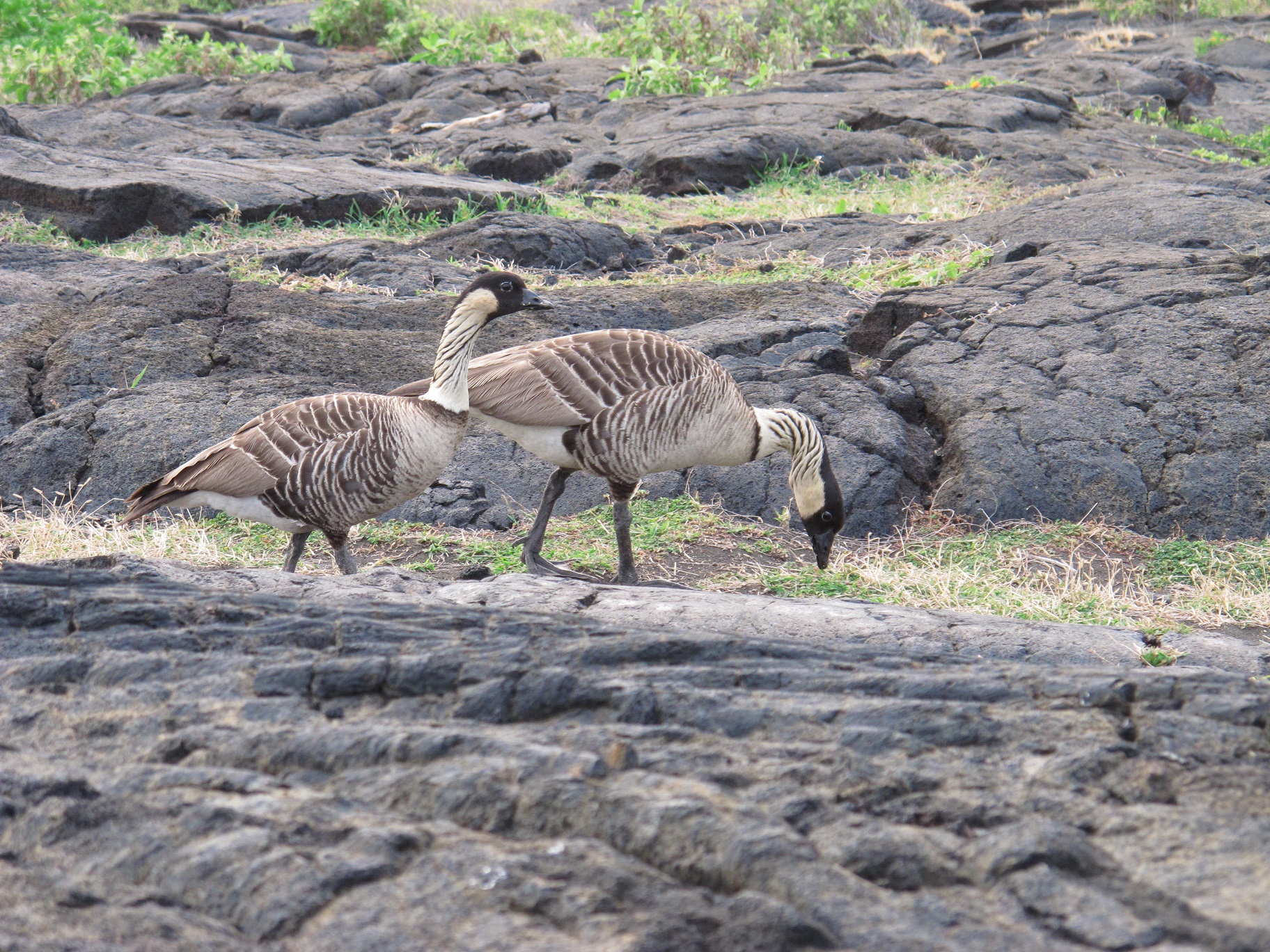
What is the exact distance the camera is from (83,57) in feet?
60.2

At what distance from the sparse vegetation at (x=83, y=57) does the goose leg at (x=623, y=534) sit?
1528cm

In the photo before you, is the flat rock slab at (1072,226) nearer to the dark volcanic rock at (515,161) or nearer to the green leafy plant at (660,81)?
the dark volcanic rock at (515,161)

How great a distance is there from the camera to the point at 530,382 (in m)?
6.38

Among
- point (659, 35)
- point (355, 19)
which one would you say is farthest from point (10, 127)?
point (355, 19)

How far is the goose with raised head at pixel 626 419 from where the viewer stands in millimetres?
6266

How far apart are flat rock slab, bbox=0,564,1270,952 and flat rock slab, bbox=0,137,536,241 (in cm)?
950

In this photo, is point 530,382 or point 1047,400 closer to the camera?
point 530,382

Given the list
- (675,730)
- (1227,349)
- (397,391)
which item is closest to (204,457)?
(397,391)

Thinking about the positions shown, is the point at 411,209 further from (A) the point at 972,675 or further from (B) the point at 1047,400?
(A) the point at 972,675

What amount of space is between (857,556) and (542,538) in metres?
A: 1.87

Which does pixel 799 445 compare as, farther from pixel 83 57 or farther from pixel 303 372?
pixel 83 57

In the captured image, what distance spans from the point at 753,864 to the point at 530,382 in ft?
15.1

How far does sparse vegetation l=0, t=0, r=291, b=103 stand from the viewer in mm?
17594

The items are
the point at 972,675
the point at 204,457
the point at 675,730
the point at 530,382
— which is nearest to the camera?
the point at 675,730
